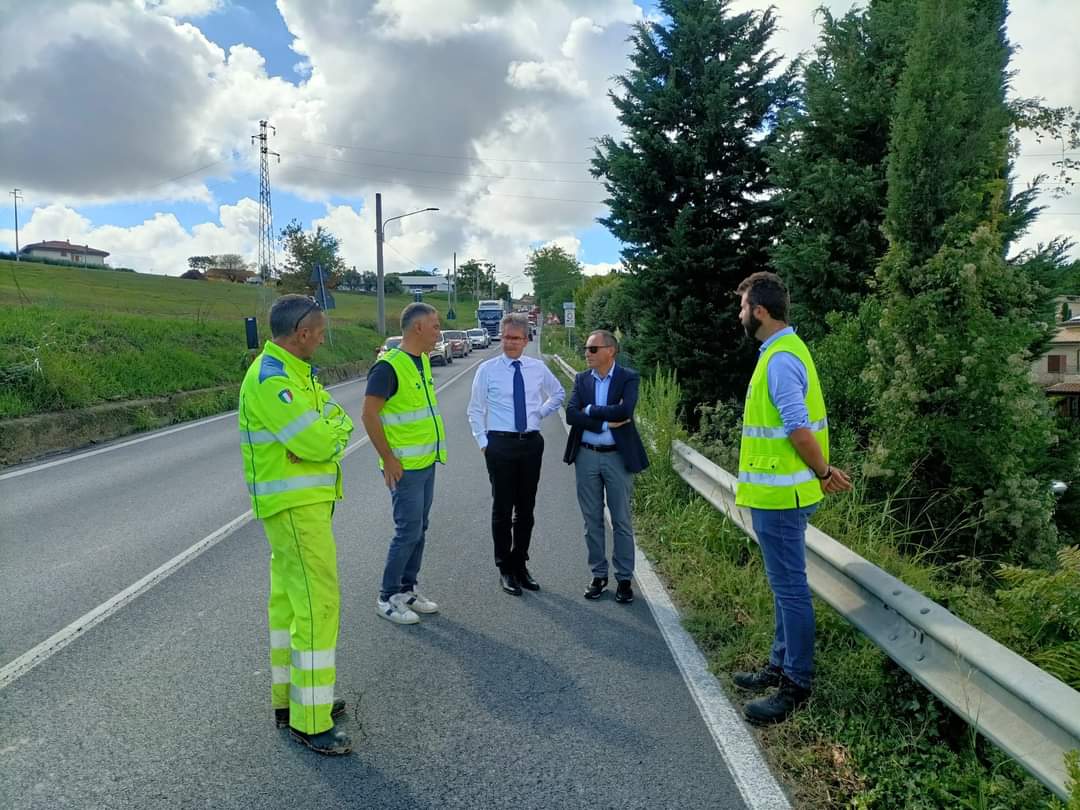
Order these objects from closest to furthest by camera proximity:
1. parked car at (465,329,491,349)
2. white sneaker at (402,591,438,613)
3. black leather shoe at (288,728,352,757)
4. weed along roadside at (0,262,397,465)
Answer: black leather shoe at (288,728,352,757), white sneaker at (402,591,438,613), weed along roadside at (0,262,397,465), parked car at (465,329,491,349)

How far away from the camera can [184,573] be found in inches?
232

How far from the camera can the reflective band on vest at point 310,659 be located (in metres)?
3.49

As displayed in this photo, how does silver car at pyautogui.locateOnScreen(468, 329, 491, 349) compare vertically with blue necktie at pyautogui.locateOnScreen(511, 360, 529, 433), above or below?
below

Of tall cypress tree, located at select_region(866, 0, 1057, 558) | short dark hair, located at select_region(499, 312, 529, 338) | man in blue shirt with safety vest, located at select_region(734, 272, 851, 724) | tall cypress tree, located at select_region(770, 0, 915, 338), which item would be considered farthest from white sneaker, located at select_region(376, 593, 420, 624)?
tall cypress tree, located at select_region(770, 0, 915, 338)

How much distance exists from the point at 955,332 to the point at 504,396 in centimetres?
369

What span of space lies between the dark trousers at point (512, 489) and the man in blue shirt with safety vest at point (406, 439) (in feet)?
1.91

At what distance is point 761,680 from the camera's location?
152 inches

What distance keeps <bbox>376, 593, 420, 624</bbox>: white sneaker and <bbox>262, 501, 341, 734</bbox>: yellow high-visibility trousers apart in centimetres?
127

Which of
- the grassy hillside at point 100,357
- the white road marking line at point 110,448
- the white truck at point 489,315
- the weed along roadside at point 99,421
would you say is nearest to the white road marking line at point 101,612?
the white road marking line at point 110,448

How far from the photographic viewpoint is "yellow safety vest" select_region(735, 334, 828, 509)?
145 inches

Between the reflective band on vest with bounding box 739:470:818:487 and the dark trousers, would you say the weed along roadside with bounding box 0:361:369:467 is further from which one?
the reflective band on vest with bounding box 739:470:818:487

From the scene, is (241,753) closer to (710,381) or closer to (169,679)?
(169,679)

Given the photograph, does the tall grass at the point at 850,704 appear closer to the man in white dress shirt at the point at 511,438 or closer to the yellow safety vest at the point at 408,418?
the man in white dress shirt at the point at 511,438

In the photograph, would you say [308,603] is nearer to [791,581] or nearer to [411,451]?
[411,451]
